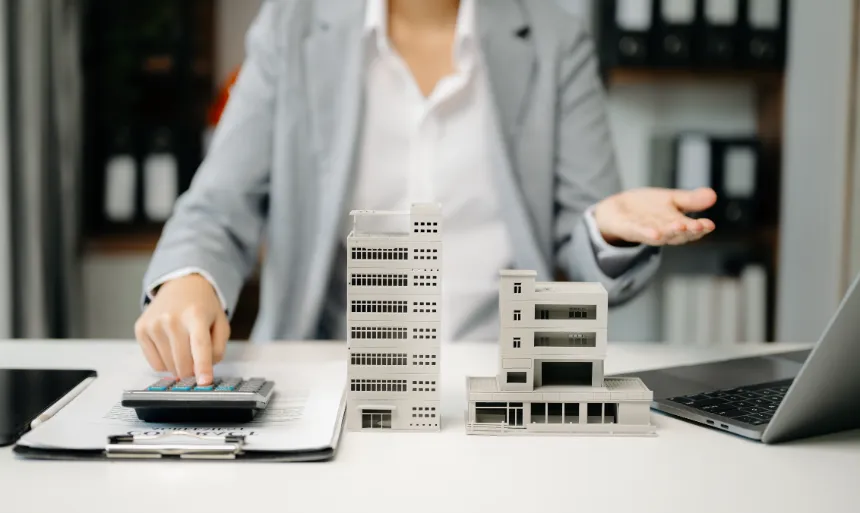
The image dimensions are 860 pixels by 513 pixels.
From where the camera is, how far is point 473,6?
1.65 meters

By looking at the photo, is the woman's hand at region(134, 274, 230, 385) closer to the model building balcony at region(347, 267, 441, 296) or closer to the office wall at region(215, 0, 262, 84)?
the model building balcony at region(347, 267, 441, 296)

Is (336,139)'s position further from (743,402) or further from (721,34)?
(721,34)

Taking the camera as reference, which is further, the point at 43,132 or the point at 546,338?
the point at 43,132

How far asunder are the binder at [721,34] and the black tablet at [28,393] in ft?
7.28

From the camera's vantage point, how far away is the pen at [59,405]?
76cm

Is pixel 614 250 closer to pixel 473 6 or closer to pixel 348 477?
pixel 348 477

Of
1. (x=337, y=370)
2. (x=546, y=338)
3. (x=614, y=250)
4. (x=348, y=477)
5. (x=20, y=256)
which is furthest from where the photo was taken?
(x=20, y=256)

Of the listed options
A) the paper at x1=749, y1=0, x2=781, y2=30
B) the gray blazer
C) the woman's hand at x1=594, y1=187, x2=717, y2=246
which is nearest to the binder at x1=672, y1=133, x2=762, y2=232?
the paper at x1=749, y1=0, x2=781, y2=30

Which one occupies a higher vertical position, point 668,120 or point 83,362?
point 668,120

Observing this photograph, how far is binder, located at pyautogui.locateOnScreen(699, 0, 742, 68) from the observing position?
259cm

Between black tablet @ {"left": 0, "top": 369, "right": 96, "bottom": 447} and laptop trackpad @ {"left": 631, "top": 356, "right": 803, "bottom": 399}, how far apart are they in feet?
2.01

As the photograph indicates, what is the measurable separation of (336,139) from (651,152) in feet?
5.05

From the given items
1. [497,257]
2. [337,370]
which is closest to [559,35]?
[497,257]

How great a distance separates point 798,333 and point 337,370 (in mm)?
2226
